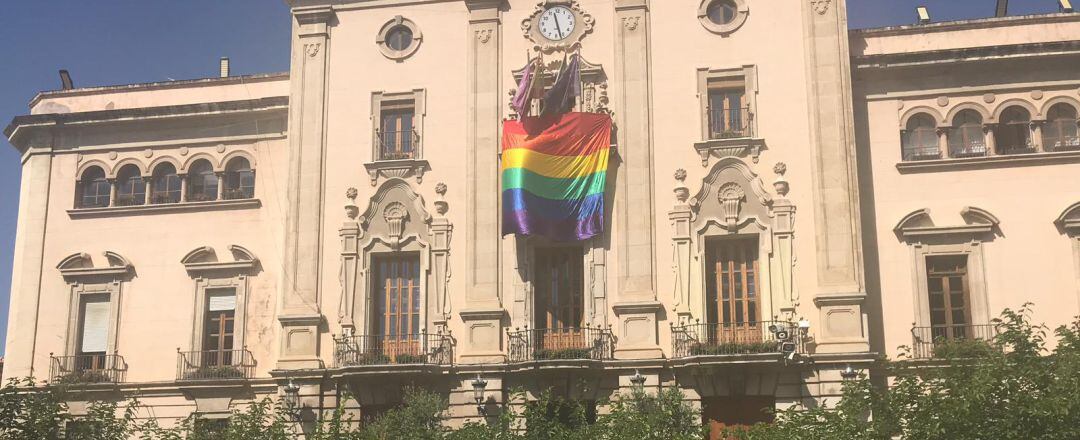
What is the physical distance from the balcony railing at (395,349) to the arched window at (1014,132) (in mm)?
15198

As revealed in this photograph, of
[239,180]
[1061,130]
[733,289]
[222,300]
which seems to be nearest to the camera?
[733,289]

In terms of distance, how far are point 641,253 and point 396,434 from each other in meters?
7.88

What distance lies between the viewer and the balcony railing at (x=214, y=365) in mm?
36344

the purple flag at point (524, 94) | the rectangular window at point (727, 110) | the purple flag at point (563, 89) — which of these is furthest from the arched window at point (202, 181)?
the rectangular window at point (727, 110)

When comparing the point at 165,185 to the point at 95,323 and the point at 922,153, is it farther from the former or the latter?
the point at 922,153

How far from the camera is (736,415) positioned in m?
33.1

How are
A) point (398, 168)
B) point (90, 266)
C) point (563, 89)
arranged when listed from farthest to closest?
point (90, 266) < point (398, 168) < point (563, 89)

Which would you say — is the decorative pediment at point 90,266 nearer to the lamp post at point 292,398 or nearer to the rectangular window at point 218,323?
the rectangular window at point 218,323

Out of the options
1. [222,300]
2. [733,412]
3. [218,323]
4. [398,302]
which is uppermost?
[222,300]

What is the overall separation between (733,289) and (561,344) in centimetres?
465

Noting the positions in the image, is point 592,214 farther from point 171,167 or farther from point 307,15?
point 171,167

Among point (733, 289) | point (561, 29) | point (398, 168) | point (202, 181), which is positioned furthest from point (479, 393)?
point (202, 181)

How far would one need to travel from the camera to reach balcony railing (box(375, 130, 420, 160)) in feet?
120

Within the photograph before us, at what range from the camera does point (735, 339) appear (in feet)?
110
